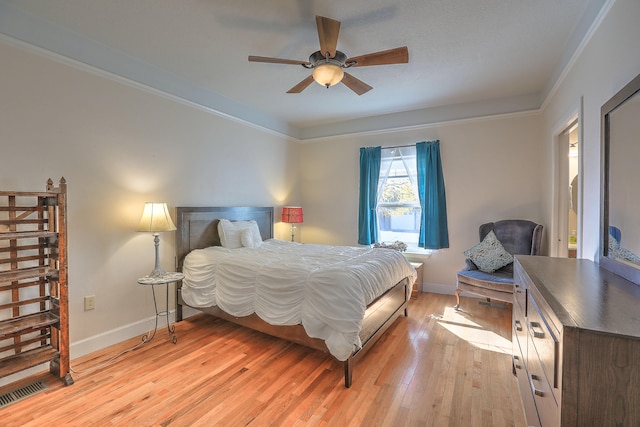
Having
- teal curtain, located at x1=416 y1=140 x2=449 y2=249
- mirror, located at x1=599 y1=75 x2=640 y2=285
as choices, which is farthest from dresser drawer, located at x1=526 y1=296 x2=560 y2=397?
teal curtain, located at x1=416 y1=140 x2=449 y2=249

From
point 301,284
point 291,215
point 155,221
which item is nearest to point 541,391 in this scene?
point 301,284

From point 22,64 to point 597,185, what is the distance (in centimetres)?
421

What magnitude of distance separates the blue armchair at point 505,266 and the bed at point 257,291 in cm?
69

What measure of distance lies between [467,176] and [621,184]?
8.78 feet

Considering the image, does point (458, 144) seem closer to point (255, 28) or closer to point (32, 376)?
point (255, 28)

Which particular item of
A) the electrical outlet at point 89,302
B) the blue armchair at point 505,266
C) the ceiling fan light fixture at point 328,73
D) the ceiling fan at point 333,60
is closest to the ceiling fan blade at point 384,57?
the ceiling fan at point 333,60

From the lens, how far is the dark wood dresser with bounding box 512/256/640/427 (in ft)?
2.68

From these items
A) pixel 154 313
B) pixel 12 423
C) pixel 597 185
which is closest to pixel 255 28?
pixel 597 185

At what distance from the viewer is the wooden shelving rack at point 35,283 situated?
2.01 m

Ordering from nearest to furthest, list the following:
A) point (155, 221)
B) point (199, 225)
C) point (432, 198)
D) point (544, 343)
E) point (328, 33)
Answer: point (544, 343) < point (328, 33) < point (155, 221) < point (199, 225) < point (432, 198)

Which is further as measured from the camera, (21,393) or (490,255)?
(490,255)

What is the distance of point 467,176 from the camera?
414 centimetres

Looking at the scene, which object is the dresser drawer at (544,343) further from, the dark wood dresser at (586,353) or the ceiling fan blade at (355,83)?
the ceiling fan blade at (355,83)

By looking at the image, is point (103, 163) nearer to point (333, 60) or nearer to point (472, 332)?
point (333, 60)
